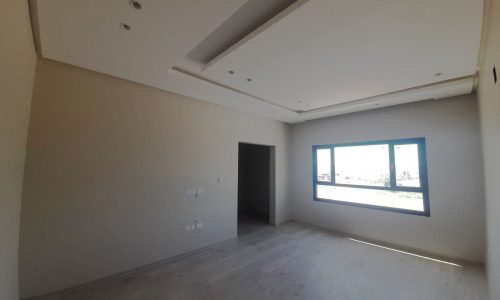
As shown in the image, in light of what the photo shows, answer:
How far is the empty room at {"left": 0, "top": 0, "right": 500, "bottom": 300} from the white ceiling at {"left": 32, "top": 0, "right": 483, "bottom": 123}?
20 mm

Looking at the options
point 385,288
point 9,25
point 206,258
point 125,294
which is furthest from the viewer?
point 206,258

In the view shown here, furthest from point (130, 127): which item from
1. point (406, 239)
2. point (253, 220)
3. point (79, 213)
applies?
point (406, 239)

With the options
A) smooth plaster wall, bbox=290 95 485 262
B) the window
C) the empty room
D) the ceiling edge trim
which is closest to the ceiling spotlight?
the empty room

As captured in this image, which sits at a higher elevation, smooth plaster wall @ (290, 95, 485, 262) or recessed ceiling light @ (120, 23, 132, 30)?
recessed ceiling light @ (120, 23, 132, 30)

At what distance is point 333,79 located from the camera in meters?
2.86

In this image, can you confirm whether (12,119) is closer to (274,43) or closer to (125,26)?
(125,26)

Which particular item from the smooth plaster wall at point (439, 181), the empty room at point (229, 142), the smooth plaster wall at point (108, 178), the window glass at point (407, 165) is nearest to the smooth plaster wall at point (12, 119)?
the empty room at point (229, 142)

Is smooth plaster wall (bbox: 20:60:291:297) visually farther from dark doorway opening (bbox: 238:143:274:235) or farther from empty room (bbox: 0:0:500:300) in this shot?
dark doorway opening (bbox: 238:143:274:235)

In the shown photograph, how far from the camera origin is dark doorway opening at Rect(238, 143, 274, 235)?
21.3 feet

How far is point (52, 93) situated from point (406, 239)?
6.15m

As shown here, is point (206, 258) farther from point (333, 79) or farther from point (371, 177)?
point (371, 177)

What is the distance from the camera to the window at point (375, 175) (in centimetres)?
374

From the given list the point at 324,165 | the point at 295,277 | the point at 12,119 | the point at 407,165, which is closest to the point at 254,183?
→ the point at 324,165

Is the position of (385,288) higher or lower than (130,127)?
lower
